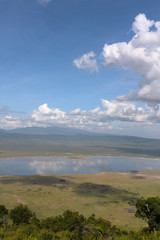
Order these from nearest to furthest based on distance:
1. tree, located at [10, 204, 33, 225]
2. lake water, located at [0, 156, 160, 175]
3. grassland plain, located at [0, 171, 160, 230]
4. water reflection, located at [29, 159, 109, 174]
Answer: tree, located at [10, 204, 33, 225] → grassland plain, located at [0, 171, 160, 230] → lake water, located at [0, 156, 160, 175] → water reflection, located at [29, 159, 109, 174]

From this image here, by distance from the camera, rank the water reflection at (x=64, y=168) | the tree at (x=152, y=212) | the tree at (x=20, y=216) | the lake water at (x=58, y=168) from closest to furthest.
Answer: the tree at (x=152, y=212) < the tree at (x=20, y=216) < the lake water at (x=58, y=168) < the water reflection at (x=64, y=168)

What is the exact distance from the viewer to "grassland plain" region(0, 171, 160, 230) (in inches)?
2248

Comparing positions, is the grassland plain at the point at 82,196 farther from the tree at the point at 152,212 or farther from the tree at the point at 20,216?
the tree at the point at 20,216

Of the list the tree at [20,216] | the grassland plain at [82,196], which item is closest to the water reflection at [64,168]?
the grassland plain at [82,196]

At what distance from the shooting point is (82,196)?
73375mm

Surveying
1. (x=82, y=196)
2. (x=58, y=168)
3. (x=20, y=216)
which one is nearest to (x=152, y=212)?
Answer: (x=20, y=216)

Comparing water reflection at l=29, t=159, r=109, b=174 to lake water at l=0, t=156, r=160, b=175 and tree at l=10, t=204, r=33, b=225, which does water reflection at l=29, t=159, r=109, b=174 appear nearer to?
lake water at l=0, t=156, r=160, b=175

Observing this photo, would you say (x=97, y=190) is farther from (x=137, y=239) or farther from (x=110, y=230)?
(x=137, y=239)


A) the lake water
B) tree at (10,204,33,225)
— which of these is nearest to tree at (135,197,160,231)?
tree at (10,204,33,225)

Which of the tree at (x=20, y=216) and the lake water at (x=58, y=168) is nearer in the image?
the tree at (x=20, y=216)

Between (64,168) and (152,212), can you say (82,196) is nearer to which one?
(152,212)

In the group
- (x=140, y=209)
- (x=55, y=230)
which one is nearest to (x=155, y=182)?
(x=140, y=209)

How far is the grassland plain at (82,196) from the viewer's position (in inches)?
2248

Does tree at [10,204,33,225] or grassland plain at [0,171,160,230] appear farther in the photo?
grassland plain at [0,171,160,230]
